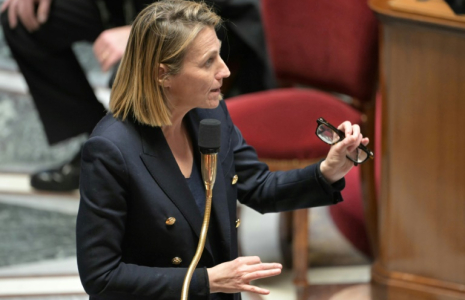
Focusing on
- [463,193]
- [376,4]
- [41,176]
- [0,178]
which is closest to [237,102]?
[376,4]

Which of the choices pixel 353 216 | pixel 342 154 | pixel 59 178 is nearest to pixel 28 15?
pixel 59 178

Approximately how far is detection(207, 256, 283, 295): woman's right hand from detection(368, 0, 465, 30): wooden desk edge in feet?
3.47

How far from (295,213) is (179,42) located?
134cm

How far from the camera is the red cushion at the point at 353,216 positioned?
278 cm

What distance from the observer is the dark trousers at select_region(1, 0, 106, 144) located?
290cm

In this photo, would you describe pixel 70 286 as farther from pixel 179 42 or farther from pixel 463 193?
pixel 179 42

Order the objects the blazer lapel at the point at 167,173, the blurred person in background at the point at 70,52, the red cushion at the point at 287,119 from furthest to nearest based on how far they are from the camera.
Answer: the blurred person in background at the point at 70,52 < the red cushion at the point at 287,119 < the blazer lapel at the point at 167,173

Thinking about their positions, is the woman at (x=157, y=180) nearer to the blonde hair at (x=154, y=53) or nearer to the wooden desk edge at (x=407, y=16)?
the blonde hair at (x=154, y=53)

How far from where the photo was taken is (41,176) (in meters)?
3.17

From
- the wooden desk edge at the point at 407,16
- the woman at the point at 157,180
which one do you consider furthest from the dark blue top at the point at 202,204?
the wooden desk edge at the point at 407,16

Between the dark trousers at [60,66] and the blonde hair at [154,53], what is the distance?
174cm

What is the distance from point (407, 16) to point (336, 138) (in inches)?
34.3

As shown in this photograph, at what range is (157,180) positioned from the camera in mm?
1251

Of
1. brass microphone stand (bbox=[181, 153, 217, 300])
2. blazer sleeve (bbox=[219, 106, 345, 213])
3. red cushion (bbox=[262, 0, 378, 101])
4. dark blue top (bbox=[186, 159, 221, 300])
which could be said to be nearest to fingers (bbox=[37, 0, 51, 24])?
red cushion (bbox=[262, 0, 378, 101])
